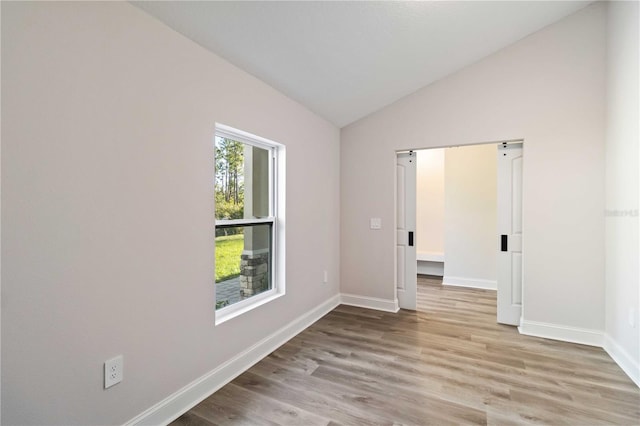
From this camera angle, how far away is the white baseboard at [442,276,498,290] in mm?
4964

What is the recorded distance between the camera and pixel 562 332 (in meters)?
3.02

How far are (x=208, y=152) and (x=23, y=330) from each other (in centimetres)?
138

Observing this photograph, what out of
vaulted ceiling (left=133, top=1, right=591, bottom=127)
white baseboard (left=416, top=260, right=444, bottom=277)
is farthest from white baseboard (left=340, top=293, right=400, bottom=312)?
vaulted ceiling (left=133, top=1, right=591, bottom=127)

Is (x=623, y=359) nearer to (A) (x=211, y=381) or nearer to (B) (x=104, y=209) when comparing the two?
(A) (x=211, y=381)

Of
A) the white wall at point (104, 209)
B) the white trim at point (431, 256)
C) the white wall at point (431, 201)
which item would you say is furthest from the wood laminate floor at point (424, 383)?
the white wall at point (431, 201)

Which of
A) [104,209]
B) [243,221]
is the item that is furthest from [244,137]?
[104,209]

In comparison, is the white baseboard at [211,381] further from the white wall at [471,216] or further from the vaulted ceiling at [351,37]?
the white wall at [471,216]

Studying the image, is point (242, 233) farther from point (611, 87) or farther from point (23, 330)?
point (611, 87)

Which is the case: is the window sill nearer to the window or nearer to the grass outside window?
the window

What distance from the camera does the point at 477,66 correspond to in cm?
340

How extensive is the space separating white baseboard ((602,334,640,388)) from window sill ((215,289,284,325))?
295 centimetres

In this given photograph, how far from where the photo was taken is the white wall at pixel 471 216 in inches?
197

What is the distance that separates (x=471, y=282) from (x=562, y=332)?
83.5 inches

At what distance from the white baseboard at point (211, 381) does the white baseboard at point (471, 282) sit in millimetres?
3280
